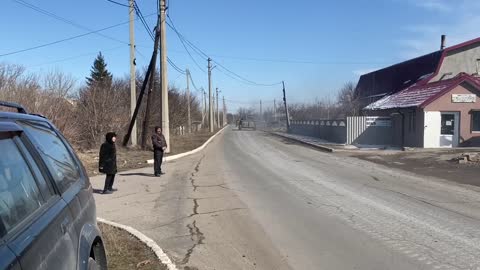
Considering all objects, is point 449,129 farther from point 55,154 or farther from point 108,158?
point 55,154

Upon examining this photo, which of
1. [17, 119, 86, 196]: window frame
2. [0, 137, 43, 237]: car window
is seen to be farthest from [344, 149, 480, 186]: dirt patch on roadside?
[0, 137, 43, 237]: car window

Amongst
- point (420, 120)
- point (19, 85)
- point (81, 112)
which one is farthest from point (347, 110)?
point (19, 85)

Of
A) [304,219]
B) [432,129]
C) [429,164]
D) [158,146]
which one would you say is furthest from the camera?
[432,129]

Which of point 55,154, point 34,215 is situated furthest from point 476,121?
point 34,215

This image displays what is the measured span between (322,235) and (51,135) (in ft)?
15.9

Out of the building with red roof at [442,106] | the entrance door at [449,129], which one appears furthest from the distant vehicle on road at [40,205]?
the entrance door at [449,129]

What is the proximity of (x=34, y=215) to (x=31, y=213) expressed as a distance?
20mm

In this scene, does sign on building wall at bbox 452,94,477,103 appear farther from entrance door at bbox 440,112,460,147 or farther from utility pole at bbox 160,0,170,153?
utility pole at bbox 160,0,170,153

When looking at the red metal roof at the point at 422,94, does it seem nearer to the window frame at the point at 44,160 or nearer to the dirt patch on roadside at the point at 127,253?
the dirt patch on roadside at the point at 127,253

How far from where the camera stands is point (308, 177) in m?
15.9

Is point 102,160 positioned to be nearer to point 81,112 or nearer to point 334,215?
point 334,215

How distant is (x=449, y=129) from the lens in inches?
1184

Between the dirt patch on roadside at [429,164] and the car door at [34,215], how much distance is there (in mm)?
13827

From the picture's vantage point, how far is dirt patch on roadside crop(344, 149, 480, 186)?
Result: 16.8 meters
